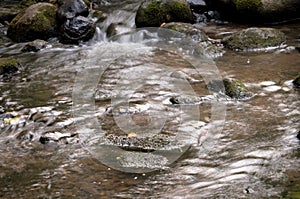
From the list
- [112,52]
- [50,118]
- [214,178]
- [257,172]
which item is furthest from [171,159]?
[112,52]

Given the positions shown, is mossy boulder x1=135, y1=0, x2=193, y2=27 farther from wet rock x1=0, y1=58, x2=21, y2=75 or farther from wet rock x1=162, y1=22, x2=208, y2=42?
wet rock x1=0, y1=58, x2=21, y2=75

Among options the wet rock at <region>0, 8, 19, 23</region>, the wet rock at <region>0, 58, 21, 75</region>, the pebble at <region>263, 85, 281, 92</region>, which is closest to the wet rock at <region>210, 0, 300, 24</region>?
the pebble at <region>263, 85, 281, 92</region>

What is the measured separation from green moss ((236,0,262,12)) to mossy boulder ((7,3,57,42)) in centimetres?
482

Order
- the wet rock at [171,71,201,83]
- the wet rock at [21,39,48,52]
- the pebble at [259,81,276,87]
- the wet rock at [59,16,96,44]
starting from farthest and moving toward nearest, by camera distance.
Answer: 1. the wet rock at [59,16,96,44]
2. the wet rock at [21,39,48,52]
3. the wet rock at [171,71,201,83]
4. the pebble at [259,81,276,87]

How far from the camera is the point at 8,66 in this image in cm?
781

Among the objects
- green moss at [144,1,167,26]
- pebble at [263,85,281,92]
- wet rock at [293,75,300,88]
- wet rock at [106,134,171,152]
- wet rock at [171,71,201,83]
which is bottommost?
wet rock at [106,134,171,152]

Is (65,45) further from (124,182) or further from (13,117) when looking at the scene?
(124,182)

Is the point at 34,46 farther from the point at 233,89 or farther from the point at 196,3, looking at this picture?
the point at 233,89

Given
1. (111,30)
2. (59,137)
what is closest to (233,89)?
(59,137)

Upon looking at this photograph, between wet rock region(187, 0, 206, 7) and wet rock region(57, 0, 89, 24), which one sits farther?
wet rock region(187, 0, 206, 7)

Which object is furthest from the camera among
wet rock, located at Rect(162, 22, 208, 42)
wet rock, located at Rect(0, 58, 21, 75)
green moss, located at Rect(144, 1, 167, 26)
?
green moss, located at Rect(144, 1, 167, 26)

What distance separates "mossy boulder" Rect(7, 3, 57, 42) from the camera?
10.3m

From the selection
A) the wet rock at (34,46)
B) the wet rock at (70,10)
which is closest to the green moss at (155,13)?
the wet rock at (70,10)

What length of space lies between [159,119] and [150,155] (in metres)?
1.10
